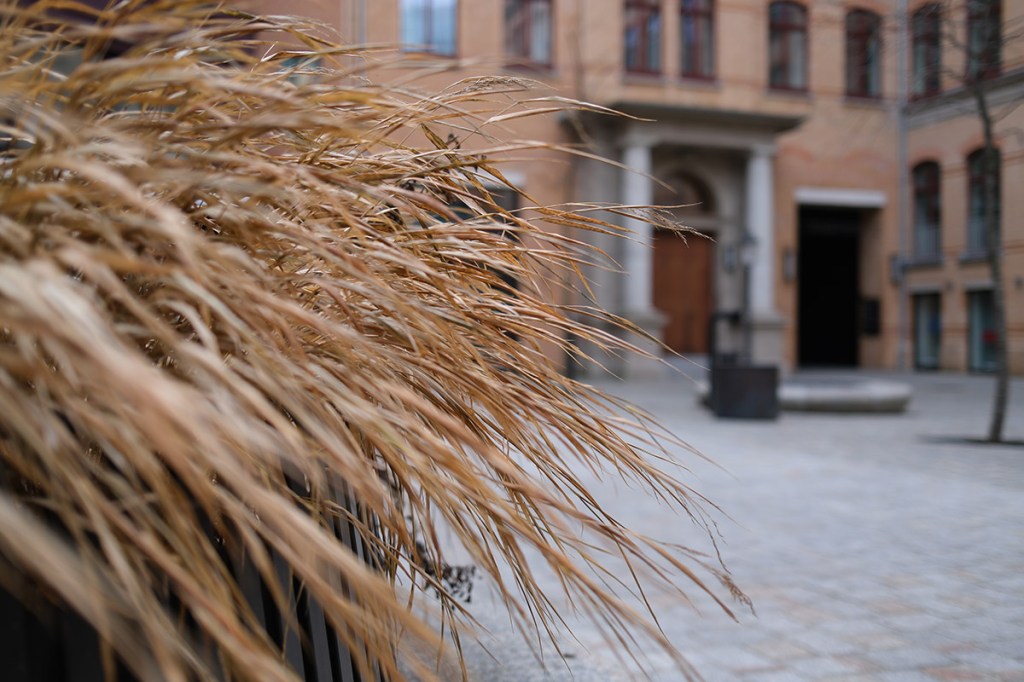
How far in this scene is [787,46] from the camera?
19.4m

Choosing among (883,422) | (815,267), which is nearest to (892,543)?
(883,422)

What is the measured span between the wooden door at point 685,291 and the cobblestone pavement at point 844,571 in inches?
400

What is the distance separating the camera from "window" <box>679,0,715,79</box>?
1842 cm

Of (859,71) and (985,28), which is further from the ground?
(859,71)

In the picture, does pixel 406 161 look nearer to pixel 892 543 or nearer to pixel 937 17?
pixel 892 543

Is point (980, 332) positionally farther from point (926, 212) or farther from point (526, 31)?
point (526, 31)

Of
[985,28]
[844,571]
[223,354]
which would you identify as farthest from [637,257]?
[223,354]

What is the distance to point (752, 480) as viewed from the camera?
20.8 ft

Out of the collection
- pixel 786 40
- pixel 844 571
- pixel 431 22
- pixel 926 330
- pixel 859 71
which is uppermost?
pixel 786 40

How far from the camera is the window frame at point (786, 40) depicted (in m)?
19.2

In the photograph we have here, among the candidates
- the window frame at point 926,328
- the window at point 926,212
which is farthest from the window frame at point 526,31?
the window frame at point 926,328

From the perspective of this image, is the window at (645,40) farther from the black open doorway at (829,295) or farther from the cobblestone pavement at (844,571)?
the cobblestone pavement at (844,571)

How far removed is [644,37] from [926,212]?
8.05m

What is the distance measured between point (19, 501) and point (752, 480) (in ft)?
19.2
